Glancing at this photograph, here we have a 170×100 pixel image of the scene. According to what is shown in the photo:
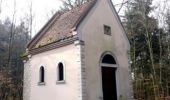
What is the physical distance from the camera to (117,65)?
16062 mm

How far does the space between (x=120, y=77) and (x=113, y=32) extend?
3151 mm

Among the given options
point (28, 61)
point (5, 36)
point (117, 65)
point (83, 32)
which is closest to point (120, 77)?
point (117, 65)

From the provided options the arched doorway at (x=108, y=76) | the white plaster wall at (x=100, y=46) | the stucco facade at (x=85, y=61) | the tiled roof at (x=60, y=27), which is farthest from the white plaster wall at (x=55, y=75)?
the arched doorway at (x=108, y=76)

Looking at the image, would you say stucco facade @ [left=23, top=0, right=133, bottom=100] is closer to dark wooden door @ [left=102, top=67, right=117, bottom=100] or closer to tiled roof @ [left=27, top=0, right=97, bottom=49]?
dark wooden door @ [left=102, top=67, right=117, bottom=100]

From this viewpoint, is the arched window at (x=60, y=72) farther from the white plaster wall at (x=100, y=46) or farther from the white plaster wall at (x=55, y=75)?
the white plaster wall at (x=100, y=46)

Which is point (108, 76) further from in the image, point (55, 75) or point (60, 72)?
point (55, 75)

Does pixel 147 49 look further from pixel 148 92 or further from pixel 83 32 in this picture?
pixel 83 32

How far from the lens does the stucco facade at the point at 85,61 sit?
13508 millimetres

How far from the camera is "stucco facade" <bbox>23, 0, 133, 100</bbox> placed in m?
13.5

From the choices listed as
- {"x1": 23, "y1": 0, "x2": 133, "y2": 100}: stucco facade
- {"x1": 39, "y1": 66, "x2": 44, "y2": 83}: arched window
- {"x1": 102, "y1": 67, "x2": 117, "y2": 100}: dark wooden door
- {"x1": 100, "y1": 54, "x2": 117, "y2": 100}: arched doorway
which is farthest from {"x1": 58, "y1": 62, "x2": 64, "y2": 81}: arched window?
{"x1": 102, "y1": 67, "x2": 117, "y2": 100}: dark wooden door

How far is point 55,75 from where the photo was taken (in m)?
14.7

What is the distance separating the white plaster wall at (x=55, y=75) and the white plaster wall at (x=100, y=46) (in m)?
0.68

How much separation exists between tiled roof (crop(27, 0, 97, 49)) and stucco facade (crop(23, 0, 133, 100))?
46cm

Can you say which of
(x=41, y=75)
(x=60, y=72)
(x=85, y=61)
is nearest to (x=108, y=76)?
(x=85, y=61)
